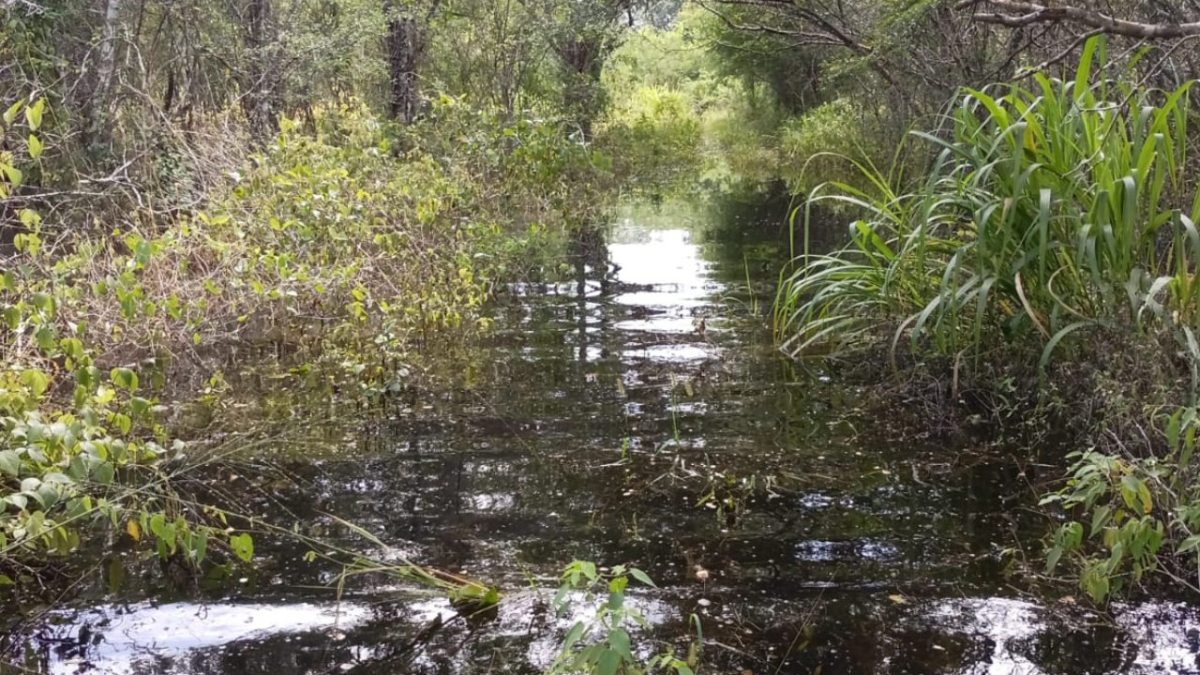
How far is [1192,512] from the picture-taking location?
112 inches

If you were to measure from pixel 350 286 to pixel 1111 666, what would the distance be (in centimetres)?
454

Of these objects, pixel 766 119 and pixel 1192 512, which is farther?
pixel 766 119

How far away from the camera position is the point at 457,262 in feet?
22.9

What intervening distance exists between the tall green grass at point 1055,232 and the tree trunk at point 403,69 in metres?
11.0

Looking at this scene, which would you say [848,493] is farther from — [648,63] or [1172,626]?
[648,63]

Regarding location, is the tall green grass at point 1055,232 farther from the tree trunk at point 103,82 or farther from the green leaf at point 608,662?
the tree trunk at point 103,82

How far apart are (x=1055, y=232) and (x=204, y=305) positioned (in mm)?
3939

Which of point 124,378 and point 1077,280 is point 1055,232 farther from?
point 124,378

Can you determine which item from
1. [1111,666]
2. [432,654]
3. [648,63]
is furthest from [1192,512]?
[648,63]

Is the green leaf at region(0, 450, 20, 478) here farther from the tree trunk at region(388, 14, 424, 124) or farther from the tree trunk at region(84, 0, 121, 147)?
the tree trunk at region(388, 14, 424, 124)

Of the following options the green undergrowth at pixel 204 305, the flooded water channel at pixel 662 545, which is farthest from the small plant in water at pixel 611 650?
the green undergrowth at pixel 204 305

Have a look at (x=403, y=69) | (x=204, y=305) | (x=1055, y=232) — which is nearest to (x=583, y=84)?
(x=403, y=69)

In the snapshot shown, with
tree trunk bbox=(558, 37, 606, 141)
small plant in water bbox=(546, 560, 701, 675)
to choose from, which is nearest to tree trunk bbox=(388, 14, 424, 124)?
tree trunk bbox=(558, 37, 606, 141)

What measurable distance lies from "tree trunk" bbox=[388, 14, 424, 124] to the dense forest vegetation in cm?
236
